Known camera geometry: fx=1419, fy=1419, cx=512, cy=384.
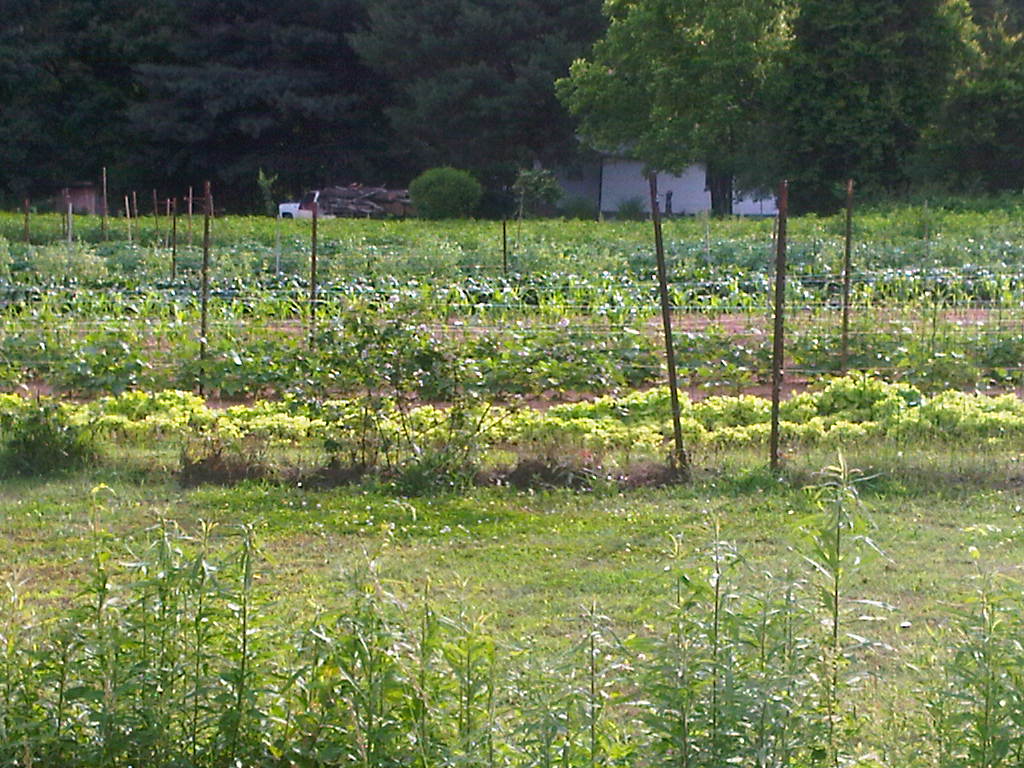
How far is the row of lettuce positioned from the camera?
9367mm

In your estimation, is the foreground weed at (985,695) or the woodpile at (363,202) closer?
the foreground weed at (985,695)

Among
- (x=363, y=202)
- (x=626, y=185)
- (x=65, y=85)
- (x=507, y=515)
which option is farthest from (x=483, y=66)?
(x=507, y=515)

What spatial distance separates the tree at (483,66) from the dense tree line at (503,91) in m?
0.07

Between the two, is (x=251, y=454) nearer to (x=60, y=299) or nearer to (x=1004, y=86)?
(x=60, y=299)

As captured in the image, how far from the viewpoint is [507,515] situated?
8.41m

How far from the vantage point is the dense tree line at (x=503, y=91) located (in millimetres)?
35375

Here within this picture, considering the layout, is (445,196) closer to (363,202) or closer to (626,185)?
(363,202)

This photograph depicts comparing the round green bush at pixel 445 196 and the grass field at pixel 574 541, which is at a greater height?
the round green bush at pixel 445 196

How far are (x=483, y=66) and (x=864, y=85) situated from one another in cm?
1116

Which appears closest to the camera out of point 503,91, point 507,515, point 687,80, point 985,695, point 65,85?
point 985,695

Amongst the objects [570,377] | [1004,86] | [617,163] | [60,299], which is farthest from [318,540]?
[617,163]

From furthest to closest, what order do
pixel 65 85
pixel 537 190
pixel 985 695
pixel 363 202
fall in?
pixel 65 85 → pixel 363 202 → pixel 537 190 → pixel 985 695

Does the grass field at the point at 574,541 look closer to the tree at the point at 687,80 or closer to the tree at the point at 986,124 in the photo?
the tree at the point at 986,124

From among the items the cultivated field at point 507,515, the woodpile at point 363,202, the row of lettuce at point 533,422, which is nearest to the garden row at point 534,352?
the cultivated field at point 507,515
